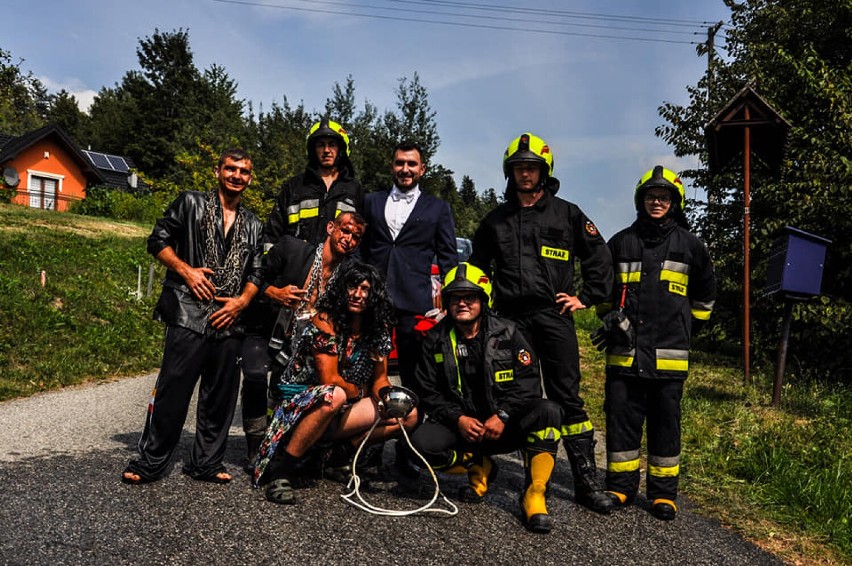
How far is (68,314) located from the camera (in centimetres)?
1045

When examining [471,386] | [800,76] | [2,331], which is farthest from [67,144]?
[471,386]

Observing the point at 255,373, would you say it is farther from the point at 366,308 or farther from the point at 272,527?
the point at 272,527

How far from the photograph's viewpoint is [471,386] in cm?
448

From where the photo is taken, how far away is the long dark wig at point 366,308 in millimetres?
4316

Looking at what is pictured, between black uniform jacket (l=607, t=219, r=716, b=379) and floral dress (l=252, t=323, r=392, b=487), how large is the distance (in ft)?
5.50

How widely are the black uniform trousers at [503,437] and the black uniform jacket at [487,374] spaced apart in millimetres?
62

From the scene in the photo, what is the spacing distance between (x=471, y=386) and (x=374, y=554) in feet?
4.66

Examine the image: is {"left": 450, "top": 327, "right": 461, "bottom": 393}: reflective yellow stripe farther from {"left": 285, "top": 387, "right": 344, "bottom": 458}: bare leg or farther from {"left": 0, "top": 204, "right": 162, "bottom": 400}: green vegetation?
{"left": 0, "top": 204, "right": 162, "bottom": 400}: green vegetation

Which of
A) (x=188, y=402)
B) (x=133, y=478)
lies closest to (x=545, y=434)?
(x=188, y=402)

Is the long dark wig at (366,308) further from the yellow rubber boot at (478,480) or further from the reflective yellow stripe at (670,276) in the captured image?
the reflective yellow stripe at (670,276)

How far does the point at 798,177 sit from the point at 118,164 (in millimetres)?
49962

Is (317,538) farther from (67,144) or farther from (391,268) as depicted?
(67,144)

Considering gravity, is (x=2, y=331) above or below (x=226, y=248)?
below

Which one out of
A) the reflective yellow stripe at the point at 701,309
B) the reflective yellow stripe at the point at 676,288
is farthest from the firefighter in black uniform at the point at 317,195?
the reflective yellow stripe at the point at 701,309
